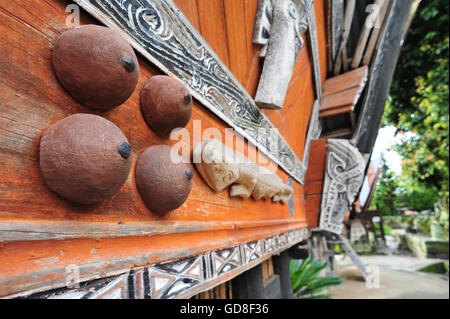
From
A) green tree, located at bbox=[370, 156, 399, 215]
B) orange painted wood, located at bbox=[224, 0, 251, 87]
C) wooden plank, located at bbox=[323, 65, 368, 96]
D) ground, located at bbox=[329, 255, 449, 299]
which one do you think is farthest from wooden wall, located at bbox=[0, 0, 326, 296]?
green tree, located at bbox=[370, 156, 399, 215]

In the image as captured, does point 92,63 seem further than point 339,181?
No

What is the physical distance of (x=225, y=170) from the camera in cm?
77

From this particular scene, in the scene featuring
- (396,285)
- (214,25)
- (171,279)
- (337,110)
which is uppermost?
(337,110)

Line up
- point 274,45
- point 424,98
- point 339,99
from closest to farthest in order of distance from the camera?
point 274,45, point 339,99, point 424,98

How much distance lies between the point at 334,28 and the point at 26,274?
2.39m

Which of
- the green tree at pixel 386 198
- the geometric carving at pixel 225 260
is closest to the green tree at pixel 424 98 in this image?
the geometric carving at pixel 225 260

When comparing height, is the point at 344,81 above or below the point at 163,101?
above

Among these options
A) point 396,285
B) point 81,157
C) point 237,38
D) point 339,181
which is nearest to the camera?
point 81,157

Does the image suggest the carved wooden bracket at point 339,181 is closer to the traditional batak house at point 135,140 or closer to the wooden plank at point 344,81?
the wooden plank at point 344,81

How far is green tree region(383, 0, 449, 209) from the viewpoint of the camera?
15.7 ft

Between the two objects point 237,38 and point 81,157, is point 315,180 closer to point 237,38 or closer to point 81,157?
point 237,38

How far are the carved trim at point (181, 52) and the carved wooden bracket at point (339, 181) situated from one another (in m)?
1.46

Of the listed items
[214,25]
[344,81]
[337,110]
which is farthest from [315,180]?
[214,25]

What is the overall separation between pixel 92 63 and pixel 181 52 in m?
0.33
